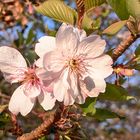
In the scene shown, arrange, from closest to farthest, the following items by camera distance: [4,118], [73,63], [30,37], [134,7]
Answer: [134,7] → [73,63] → [4,118] → [30,37]

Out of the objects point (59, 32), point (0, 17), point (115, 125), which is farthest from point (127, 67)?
point (115, 125)

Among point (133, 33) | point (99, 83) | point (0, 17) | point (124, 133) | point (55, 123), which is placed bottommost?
point (124, 133)

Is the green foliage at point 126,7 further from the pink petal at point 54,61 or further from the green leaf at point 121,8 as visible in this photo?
the pink petal at point 54,61

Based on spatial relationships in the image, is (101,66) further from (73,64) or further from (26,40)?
(26,40)

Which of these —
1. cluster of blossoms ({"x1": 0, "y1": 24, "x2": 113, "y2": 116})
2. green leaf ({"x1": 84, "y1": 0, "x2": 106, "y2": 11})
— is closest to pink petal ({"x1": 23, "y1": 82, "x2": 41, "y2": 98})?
cluster of blossoms ({"x1": 0, "y1": 24, "x2": 113, "y2": 116})

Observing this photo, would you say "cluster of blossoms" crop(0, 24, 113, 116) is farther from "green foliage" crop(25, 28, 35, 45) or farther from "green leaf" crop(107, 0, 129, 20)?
"green foliage" crop(25, 28, 35, 45)

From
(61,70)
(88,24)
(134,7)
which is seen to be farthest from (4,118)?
(134,7)

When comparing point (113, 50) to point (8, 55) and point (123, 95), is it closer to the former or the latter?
point (123, 95)
